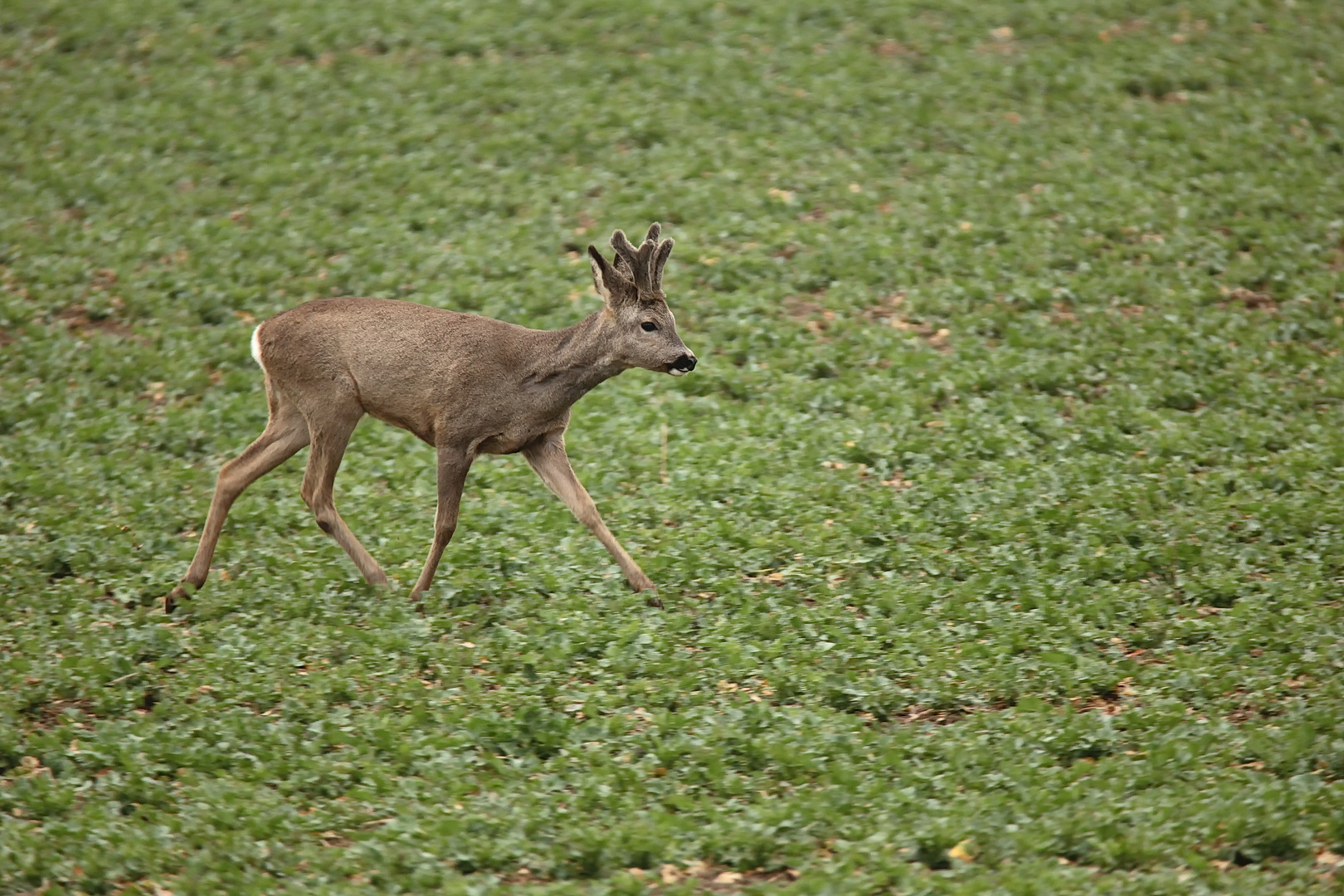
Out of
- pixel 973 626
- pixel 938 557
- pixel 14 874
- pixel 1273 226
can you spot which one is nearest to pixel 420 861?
pixel 14 874

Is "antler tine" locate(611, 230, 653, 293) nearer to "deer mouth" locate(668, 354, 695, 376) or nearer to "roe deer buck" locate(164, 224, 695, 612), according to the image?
"roe deer buck" locate(164, 224, 695, 612)

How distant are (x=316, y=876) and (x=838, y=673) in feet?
9.06

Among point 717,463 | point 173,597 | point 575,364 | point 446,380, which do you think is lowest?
point 173,597

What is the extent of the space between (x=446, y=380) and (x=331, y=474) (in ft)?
3.01

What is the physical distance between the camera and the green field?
573cm

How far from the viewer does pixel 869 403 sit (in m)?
10.2

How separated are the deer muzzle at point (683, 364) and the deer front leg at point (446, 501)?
127cm

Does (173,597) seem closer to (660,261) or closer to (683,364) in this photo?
(683,364)

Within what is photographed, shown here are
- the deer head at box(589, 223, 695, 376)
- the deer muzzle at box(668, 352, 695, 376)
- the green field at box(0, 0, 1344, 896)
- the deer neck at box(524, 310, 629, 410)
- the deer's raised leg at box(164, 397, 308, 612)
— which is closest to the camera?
the green field at box(0, 0, 1344, 896)

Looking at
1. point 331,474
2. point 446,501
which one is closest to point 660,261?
point 446,501

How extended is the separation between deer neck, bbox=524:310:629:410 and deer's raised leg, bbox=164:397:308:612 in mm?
1450

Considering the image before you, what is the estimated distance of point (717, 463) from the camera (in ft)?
31.1

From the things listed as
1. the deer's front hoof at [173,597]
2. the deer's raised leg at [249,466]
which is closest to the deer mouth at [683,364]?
the deer's raised leg at [249,466]

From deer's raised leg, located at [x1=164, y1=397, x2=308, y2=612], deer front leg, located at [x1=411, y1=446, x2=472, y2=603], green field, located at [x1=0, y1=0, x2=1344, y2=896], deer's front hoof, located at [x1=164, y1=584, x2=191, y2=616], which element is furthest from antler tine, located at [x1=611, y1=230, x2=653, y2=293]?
deer's front hoof, located at [x1=164, y1=584, x2=191, y2=616]
